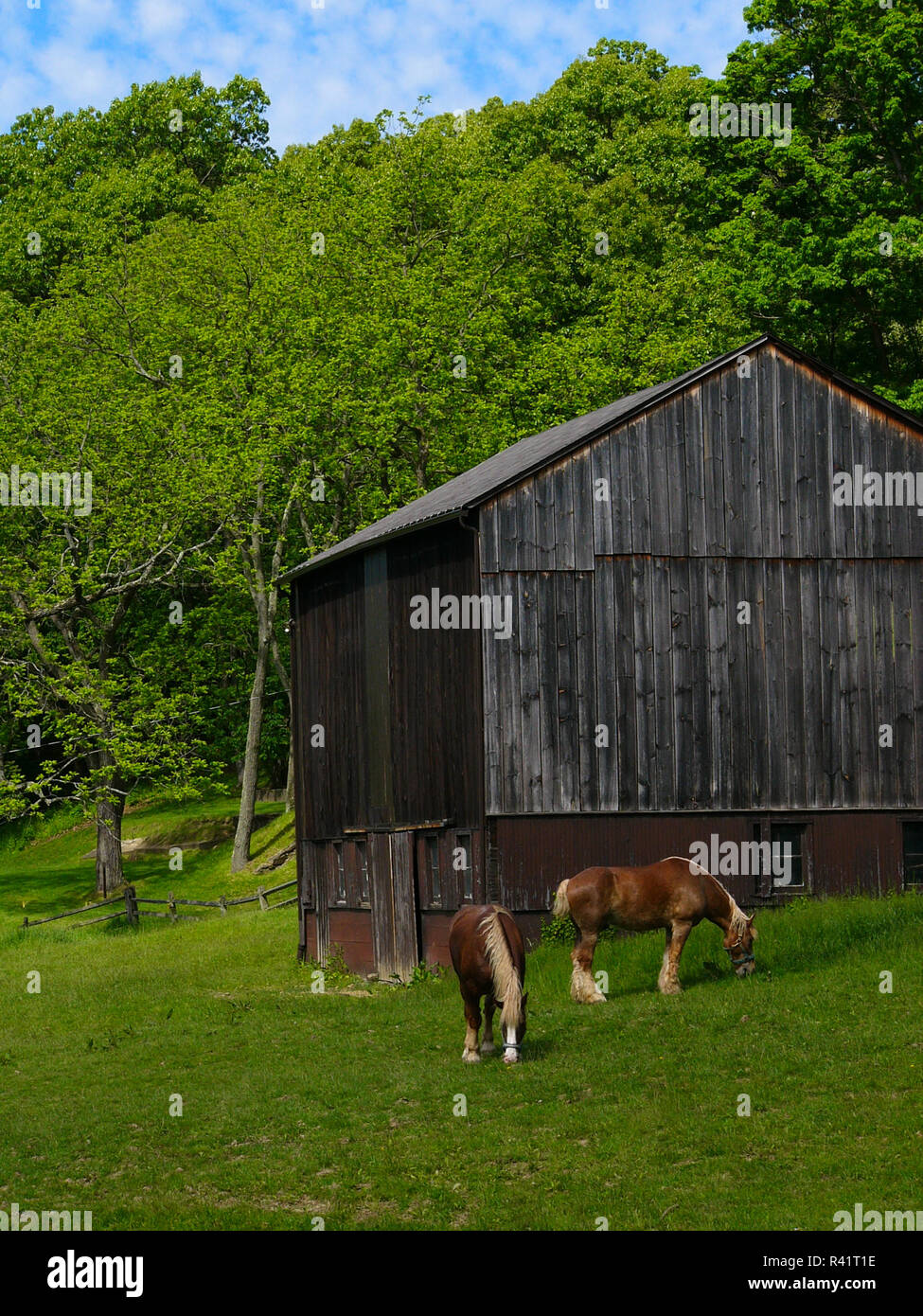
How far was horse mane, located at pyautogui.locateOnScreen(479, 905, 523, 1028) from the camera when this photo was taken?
58.4 feet

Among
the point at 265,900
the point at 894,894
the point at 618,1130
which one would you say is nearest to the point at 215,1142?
the point at 618,1130

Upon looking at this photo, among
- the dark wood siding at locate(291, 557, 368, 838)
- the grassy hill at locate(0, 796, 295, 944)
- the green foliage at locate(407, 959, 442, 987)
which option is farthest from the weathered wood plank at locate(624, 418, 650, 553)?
the grassy hill at locate(0, 796, 295, 944)

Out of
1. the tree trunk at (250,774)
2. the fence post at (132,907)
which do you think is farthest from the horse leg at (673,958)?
the tree trunk at (250,774)

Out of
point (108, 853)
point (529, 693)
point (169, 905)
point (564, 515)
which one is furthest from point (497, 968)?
point (108, 853)

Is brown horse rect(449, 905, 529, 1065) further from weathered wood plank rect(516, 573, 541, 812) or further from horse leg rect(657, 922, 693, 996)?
weathered wood plank rect(516, 573, 541, 812)

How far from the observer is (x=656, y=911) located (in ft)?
71.5

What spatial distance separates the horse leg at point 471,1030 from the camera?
18641 mm

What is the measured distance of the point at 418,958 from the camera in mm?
28141

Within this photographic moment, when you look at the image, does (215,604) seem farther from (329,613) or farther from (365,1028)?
(365,1028)

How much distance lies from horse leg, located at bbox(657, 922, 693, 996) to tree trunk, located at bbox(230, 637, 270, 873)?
1150 inches

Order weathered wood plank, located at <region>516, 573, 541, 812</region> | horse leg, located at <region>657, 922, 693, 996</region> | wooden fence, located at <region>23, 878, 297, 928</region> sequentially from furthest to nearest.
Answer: wooden fence, located at <region>23, 878, 297, 928</region>, weathered wood plank, located at <region>516, 573, 541, 812</region>, horse leg, located at <region>657, 922, 693, 996</region>

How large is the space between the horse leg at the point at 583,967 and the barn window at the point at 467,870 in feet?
17.0

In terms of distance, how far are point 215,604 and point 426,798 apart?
28068 mm

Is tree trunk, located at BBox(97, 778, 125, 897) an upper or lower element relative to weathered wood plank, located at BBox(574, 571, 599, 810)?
lower
